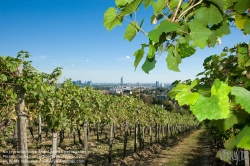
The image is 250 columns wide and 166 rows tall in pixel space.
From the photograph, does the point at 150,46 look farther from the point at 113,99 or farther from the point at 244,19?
the point at 113,99

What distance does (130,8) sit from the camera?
874mm

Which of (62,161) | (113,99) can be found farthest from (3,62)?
(113,99)

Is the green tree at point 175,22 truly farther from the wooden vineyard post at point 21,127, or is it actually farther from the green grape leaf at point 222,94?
the wooden vineyard post at point 21,127

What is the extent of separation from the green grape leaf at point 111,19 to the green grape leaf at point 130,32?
56mm

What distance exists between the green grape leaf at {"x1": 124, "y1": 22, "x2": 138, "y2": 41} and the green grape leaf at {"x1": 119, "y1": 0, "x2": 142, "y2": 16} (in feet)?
0.29

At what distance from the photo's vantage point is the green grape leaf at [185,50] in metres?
1.01

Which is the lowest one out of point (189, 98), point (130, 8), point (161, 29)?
point (189, 98)

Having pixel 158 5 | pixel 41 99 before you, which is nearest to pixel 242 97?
pixel 158 5

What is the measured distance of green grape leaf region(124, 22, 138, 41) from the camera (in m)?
0.99

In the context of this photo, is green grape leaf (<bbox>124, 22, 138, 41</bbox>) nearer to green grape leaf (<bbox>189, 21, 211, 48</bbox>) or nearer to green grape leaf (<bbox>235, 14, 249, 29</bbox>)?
green grape leaf (<bbox>189, 21, 211, 48</bbox>)

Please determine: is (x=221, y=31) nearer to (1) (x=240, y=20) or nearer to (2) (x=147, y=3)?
(1) (x=240, y=20)

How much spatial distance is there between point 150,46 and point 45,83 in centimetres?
581

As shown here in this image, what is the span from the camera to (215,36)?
4.18 ft

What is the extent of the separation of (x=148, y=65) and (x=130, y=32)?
208 millimetres
